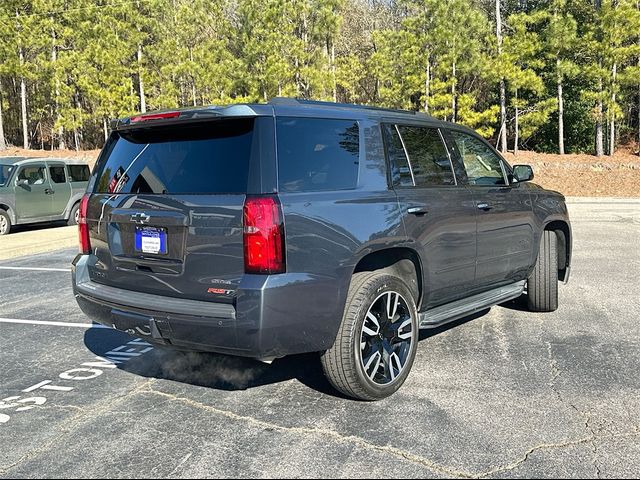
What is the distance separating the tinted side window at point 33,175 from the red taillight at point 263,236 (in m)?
12.5

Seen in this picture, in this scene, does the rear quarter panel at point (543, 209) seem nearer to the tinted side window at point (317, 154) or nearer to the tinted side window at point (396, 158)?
the tinted side window at point (396, 158)

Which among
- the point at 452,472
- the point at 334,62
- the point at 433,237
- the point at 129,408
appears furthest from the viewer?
the point at 334,62

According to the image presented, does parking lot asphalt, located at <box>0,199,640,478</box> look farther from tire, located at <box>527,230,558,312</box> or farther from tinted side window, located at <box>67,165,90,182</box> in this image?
tinted side window, located at <box>67,165,90,182</box>

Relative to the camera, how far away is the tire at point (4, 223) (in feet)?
43.5

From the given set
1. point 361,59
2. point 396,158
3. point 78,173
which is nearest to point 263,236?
point 396,158

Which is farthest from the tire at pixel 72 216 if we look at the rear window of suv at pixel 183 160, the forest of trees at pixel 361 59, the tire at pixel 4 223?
the forest of trees at pixel 361 59

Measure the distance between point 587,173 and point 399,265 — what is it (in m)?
23.9

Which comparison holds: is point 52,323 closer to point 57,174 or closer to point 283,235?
point 283,235

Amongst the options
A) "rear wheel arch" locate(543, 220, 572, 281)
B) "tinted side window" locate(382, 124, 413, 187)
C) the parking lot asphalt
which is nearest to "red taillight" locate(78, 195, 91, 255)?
the parking lot asphalt

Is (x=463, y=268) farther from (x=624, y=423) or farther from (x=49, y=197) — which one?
(x=49, y=197)

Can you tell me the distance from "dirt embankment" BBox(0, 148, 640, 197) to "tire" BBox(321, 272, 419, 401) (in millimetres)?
20099

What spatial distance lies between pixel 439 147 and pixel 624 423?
2.36 m

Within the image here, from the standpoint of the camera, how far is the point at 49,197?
14250mm

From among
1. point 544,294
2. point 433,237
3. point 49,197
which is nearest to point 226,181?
point 433,237
